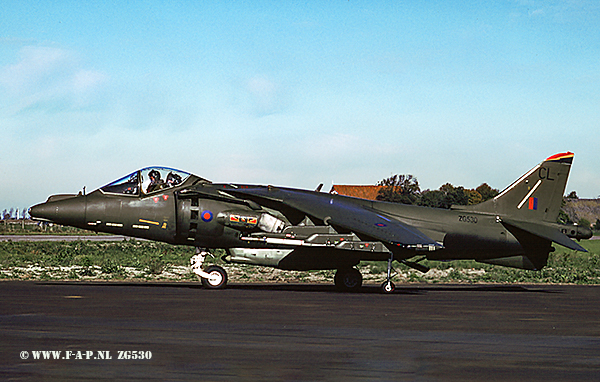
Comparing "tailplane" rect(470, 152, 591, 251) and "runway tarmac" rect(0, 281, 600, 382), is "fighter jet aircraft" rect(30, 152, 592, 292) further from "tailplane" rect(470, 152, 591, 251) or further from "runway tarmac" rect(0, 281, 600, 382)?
"runway tarmac" rect(0, 281, 600, 382)

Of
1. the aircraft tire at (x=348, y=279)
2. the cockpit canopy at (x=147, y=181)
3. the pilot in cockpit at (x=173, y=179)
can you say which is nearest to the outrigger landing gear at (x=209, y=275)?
the pilot in cockpit at (x=173, y=179)

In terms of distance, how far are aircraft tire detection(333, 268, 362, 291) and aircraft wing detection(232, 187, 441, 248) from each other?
1946 millimetres

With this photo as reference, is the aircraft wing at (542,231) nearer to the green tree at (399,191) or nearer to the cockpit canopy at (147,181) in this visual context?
the cockpit canopy at (147,181)

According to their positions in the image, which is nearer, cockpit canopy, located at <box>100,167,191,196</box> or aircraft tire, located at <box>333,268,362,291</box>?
cockpit canopy, located at <box>100,167,191,196</box>

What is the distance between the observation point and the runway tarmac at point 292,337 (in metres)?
8.55

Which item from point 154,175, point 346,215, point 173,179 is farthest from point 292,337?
point 154,175

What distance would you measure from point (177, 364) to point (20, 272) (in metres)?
22.0

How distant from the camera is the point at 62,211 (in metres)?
21.8

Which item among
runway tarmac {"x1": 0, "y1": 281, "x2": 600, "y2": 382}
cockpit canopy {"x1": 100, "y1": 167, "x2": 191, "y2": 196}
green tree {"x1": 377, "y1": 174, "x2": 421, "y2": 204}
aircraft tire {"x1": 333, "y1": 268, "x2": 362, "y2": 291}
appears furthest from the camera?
green tree {"x1": 377, "y1": 174, "x2": 421, "y2": 204}

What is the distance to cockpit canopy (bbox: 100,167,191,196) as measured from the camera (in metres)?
22.6

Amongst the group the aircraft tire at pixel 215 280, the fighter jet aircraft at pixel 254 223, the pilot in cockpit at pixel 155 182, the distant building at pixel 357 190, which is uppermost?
the distant building at pixel 357 190

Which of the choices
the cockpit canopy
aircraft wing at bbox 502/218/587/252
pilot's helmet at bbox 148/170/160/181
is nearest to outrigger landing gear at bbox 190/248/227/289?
the cockpit canopy

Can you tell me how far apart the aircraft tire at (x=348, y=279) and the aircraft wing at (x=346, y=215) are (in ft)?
6.39

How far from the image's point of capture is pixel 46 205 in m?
22.0
